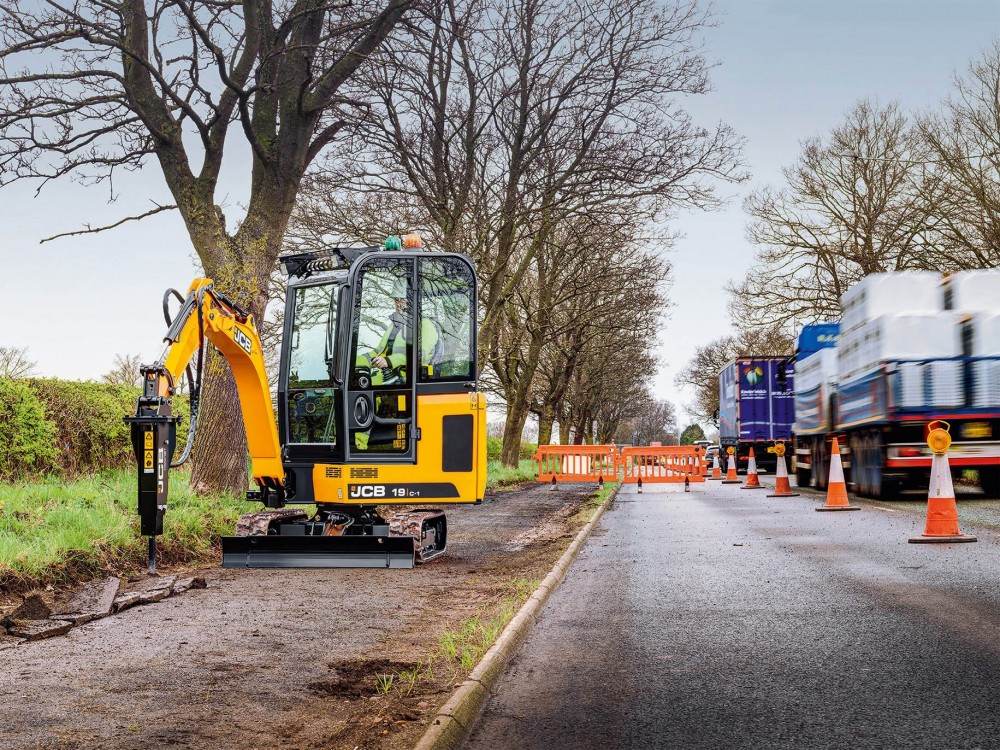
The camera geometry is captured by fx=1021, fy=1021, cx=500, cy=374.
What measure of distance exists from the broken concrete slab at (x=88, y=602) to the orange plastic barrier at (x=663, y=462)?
20866 mm

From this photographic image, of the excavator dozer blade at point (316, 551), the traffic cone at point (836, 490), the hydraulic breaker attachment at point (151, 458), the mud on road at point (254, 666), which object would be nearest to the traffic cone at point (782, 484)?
the traffic cone at point (836, 490)

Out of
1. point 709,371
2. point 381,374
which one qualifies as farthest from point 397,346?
point 709,371

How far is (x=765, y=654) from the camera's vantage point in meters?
5.85

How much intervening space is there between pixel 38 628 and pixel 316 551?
359 cm

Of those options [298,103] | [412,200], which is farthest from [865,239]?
[298,103]

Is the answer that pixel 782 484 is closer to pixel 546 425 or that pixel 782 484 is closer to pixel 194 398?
pixel 194 398

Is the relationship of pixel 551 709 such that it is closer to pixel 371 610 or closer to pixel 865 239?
pixel 371 610

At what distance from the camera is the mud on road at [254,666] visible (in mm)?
4359

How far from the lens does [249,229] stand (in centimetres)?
1442

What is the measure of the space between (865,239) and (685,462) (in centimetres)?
1014

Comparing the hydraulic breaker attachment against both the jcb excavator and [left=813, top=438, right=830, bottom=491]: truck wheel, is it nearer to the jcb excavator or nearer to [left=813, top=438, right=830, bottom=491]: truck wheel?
the jcb excavator

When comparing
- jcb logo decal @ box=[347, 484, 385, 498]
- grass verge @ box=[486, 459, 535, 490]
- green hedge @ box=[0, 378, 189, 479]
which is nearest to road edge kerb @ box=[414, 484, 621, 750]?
jcb logo decal @ box=[347, 484, 385, 498]

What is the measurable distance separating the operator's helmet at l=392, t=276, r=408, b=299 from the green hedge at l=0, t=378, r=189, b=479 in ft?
21.5

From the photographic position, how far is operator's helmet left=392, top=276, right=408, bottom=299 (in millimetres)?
10344
